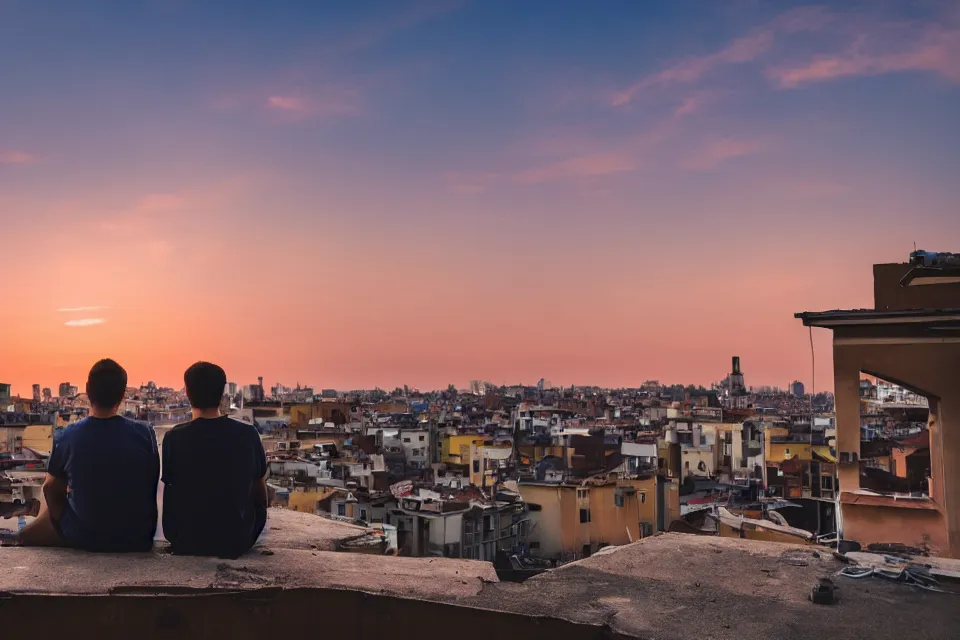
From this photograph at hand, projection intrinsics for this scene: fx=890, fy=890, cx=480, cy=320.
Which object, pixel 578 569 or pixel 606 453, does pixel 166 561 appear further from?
pixel 606 453

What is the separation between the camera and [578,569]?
189 inches

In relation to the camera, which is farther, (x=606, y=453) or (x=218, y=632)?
(x=606, y=453)

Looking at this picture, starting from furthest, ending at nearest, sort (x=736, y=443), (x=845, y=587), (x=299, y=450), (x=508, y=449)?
1. (x=736, y=443)
2. (x=508, y=449)
3. (x=299, y=450)
4. (x=845, y=587)

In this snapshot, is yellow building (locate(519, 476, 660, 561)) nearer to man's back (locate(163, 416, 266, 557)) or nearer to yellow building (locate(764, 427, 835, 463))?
yellow building (locate(764, 427, 835, 463))

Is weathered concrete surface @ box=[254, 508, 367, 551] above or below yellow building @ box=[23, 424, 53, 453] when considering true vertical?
above

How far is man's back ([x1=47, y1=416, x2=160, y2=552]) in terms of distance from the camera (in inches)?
197

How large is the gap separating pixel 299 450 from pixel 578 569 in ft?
163

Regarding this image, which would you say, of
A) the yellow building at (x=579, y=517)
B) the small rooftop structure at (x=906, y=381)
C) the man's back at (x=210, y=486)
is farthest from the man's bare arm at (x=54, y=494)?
the yellow building at (x=579, y=517)

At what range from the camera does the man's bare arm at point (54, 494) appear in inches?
201

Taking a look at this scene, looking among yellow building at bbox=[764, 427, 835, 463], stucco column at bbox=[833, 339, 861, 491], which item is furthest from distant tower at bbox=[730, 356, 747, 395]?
stucco column at bbox=[833, 339, 861, 491]

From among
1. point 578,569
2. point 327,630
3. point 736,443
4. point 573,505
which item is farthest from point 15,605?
point 736,443

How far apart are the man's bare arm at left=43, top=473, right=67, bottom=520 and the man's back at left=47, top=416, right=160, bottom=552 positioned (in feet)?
0.10

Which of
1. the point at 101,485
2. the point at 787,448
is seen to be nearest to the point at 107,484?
the point at 101,485

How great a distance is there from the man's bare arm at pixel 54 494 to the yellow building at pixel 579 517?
36.2 meters
